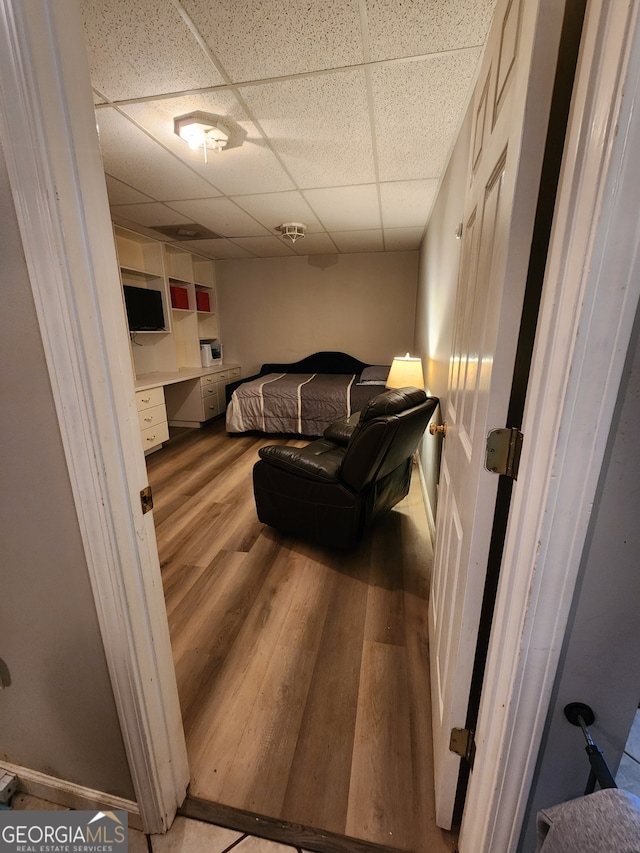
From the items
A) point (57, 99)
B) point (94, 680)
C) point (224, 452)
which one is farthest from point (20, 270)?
point (224, 452)

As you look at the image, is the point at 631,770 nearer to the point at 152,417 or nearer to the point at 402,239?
the point at 152,417

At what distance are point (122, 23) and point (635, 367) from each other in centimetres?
190

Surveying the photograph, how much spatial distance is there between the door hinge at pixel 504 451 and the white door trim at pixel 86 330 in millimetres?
757

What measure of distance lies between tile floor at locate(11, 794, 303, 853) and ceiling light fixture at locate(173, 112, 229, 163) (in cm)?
280

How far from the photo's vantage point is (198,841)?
929 millimetres

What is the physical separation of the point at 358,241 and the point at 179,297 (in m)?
2.51

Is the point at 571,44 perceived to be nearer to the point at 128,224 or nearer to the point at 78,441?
the point at 78,441

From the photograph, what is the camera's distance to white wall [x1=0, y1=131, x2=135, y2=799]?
66 centimetres

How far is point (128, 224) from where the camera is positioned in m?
3.49

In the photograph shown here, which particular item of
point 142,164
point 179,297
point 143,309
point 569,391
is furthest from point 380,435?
point 179,297

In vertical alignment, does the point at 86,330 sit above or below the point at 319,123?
below

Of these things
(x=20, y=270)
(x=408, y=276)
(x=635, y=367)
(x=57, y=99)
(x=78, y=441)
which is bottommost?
(x=78, y=441)

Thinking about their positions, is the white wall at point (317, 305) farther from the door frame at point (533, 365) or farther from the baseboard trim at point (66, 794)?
the baseboard trim at point (66, 794)

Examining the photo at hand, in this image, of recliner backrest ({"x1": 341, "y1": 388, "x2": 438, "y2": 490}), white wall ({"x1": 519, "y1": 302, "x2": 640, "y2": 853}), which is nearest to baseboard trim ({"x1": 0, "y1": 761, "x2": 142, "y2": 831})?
white wall ({"x1": 519, "y1": 302, "x2": 640, "y2": 853})
